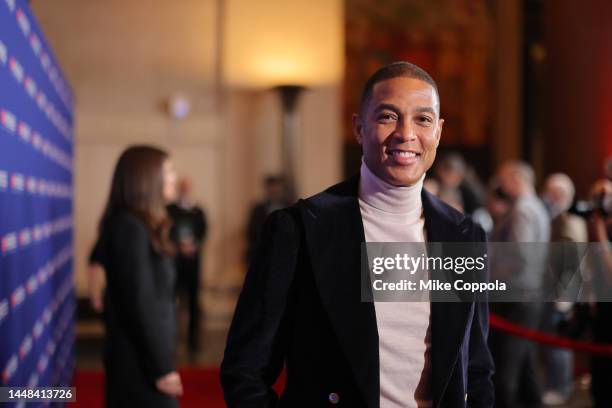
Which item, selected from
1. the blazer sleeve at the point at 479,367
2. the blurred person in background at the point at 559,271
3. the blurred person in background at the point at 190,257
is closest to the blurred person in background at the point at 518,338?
the blurred person in background at the point at 559,271

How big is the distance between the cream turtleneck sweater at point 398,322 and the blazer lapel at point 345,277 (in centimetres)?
3

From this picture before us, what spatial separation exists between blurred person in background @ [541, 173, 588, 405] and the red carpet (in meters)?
1.47

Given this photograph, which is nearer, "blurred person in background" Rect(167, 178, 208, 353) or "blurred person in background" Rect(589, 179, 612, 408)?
"blurred person in background" Rect(589, 179, 612, 408)

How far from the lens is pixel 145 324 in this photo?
277cm

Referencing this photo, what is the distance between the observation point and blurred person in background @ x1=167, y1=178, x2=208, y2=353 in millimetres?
7047

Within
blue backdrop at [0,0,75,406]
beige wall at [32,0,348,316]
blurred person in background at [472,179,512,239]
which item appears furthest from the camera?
beige wall at [32,0,348,316]

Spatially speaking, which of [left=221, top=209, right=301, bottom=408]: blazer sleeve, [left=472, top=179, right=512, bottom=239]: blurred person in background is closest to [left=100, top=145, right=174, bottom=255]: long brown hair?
[left=221, top=209, right=301, bottom=408]: blazer sleeve

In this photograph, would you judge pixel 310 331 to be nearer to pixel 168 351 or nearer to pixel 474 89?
pixel 168 351

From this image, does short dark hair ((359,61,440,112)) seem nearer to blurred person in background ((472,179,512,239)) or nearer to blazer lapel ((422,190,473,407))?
blazer lapel ((422,190,473,407))

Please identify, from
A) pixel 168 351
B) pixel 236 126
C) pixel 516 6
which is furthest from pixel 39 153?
pixel 516 6

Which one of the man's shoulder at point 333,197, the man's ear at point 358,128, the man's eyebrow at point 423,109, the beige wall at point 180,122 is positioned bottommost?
the man's shoulder at point 333,197

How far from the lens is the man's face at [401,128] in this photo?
1.47 metres

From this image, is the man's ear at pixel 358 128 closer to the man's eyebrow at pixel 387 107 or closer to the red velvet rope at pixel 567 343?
the man's eyebrow at pixel 387 107

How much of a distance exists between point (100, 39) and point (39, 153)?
6.23m
